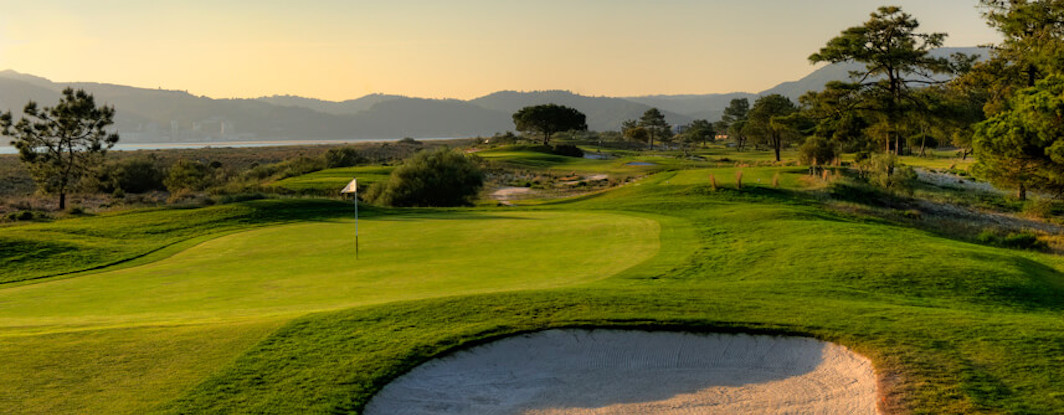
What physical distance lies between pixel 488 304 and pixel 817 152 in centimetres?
5464

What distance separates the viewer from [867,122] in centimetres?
5709

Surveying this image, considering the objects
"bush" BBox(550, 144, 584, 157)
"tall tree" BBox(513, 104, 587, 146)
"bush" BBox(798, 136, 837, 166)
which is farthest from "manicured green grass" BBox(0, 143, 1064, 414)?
"tall tree" BBox(513, 104, 587, 146)

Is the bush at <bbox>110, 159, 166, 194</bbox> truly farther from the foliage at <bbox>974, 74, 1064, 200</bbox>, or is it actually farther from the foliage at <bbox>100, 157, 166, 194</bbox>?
the foliage at <bbox>974, 74, 1064, 200</bbox>

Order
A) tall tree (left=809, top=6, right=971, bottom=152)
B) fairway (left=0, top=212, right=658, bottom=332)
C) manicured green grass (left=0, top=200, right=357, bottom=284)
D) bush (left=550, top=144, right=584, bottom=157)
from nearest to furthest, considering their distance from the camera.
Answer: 1. fairway (left=0, top=212, right=658, bottom=332)
2. manicured green grass (left=0, top=200, right=357, bottom=284)
3. tall tree (left=809, top=6, right=971, bottom=152)
4. bush (left=550, top=144, right=584, bottom=157)

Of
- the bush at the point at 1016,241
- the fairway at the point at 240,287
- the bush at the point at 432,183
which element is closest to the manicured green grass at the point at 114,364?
the fairway at the point at 240,287

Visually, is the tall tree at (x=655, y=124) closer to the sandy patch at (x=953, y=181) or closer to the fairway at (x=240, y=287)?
the sandy patch at (x=953, y=181)

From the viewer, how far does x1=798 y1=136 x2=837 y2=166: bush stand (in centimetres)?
5834

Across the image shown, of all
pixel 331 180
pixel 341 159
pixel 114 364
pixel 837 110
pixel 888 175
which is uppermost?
pixel 837 110

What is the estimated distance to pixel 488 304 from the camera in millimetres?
11602

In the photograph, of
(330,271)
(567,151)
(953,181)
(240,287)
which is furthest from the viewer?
(567,151)

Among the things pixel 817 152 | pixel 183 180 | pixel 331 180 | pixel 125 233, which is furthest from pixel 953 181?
pixel 183 180

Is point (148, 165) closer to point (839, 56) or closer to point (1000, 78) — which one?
point (839, 56)

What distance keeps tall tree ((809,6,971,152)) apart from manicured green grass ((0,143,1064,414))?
37.5m

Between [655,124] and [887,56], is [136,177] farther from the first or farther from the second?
[655,124]
